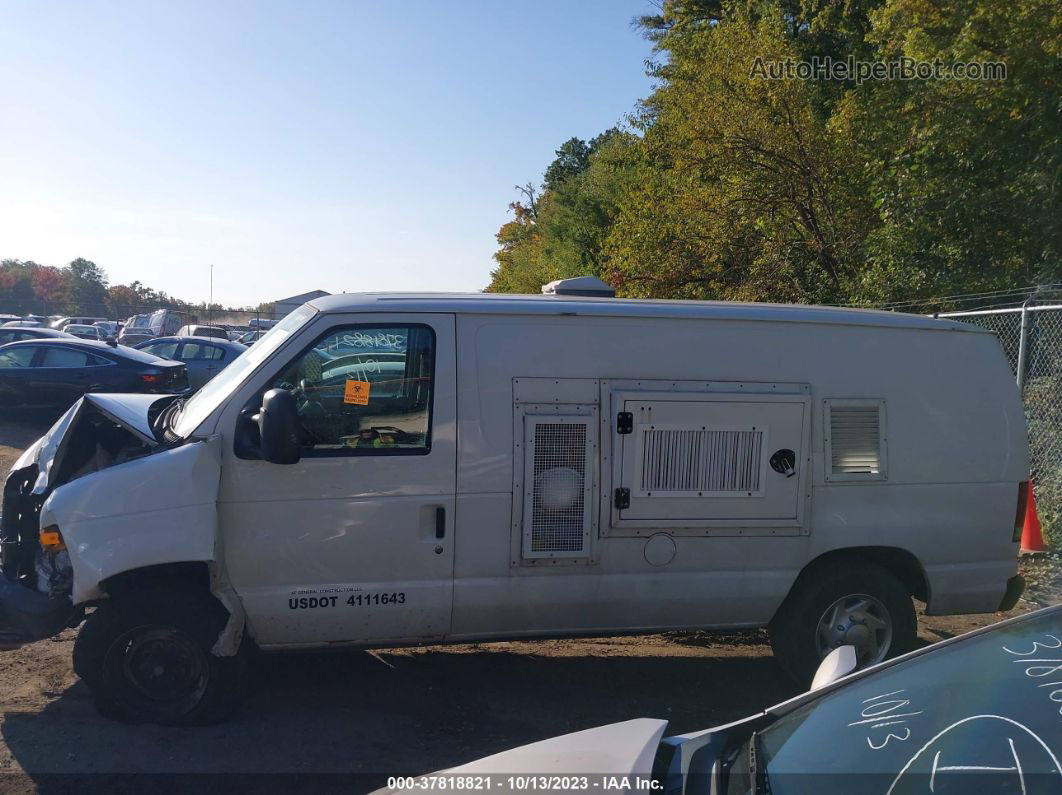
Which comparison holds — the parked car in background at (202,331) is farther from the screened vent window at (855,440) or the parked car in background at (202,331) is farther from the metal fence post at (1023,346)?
the screened vent window at (855,440)

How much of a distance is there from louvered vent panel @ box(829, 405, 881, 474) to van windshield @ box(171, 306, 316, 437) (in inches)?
118

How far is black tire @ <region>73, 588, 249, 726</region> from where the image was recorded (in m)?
4.80

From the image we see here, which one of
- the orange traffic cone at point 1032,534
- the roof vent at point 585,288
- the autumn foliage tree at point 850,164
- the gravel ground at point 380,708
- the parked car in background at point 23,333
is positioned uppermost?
the autumn foliage tree at point 850,164

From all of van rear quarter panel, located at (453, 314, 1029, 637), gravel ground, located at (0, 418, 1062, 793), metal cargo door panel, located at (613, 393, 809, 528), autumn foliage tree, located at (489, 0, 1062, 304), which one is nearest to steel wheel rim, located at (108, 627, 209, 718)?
gravel ground, located at (0, 418, 1062, 793)

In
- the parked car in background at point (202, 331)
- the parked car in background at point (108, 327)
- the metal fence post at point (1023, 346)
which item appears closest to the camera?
the metal fence post at point (1023, 346)

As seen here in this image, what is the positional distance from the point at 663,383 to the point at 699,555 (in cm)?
98

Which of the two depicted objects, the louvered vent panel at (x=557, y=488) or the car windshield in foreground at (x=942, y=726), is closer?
the car windshield in foreground at (x=942, y=726)

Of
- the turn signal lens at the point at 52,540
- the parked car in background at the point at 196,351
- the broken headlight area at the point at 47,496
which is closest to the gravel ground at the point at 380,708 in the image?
the broken headlight area at the point at 47,496

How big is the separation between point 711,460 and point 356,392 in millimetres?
1973

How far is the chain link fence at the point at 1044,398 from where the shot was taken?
340 inches

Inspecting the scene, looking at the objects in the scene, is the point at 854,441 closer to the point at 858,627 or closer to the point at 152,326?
the point at 858,627

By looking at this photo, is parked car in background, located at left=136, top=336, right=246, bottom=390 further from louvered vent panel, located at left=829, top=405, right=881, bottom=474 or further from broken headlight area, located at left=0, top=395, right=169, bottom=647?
louvered vent panel, located at left=829, top=405, right=881, bottom=474

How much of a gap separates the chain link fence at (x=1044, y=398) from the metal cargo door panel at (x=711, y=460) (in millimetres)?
4168

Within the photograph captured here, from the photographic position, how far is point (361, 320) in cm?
Answer: 507
